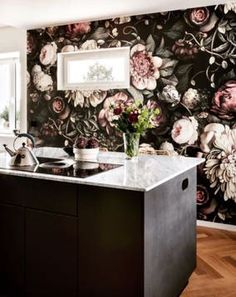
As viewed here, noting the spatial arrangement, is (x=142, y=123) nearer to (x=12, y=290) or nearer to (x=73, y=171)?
(x=73, y=171)

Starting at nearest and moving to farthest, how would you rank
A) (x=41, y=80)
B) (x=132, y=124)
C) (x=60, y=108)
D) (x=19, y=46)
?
(x=132, y=124), (x=60, y=108), (x=41, y=80), (x=19, y=46)

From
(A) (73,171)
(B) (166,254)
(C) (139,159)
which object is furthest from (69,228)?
(C) (139,159)

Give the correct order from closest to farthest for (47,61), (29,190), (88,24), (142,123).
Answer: (29,190), (142,123), (88,24), (47,61)

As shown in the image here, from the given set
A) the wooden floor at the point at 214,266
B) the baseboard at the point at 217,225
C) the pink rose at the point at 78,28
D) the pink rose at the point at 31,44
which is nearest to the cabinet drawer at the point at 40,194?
the wooden floor at the point at 214,266

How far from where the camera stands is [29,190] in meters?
2.09

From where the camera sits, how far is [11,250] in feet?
7.18

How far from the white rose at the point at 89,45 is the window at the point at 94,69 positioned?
0.16ft

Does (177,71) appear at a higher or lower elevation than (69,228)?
higher

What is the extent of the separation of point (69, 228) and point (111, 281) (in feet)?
1.20

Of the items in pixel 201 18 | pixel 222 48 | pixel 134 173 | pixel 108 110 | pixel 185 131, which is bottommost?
pixel 134 173

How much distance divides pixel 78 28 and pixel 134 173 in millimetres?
3138

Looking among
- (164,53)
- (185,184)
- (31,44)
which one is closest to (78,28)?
(31,44)

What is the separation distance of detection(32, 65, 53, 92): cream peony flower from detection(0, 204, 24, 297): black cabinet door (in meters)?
2.94

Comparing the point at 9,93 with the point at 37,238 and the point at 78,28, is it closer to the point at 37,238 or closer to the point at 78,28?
the point at 78,28
